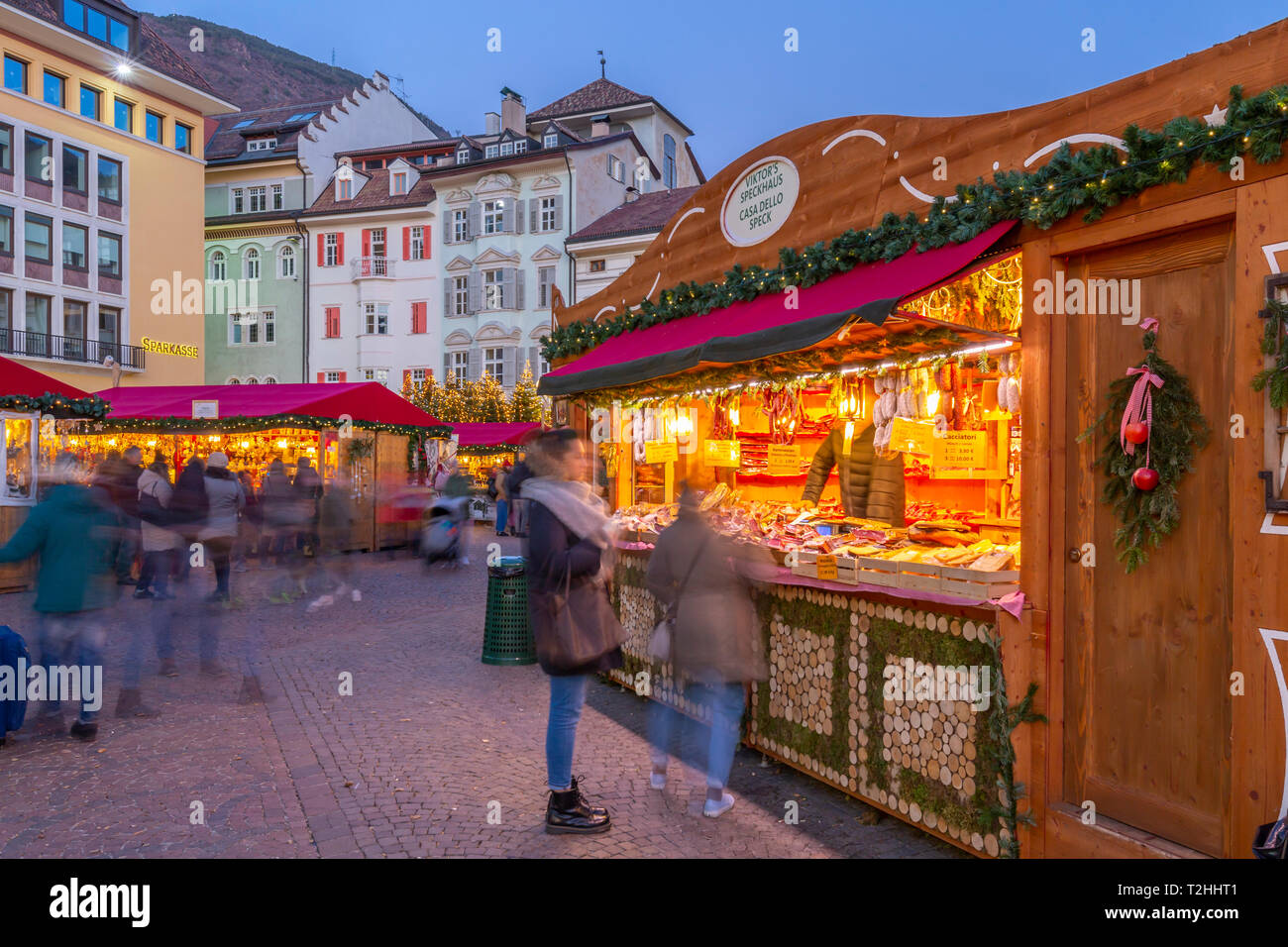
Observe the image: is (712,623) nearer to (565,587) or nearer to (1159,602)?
(565,587)

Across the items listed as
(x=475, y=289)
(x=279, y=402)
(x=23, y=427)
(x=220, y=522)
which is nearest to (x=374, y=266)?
(x=475, y=289)

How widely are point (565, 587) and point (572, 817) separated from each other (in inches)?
47.3

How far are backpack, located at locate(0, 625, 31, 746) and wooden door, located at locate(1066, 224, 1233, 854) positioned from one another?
647 centimetres

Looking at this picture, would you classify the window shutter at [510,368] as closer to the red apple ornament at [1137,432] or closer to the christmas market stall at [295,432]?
the christmas market stall at [295,432]

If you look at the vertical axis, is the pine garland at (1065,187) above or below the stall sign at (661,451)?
above

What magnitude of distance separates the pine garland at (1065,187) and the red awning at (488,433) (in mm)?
24009

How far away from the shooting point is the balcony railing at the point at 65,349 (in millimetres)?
31844

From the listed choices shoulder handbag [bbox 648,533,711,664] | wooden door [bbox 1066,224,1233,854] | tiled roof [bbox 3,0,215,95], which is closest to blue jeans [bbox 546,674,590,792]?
shoulder handbag [bbox 648,533,711,664]

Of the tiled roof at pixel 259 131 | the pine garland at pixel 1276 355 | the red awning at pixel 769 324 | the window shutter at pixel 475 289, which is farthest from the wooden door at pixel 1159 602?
the tiled roof at pixel 259 131

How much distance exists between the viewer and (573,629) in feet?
15.0

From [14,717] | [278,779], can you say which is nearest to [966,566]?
[278,779]

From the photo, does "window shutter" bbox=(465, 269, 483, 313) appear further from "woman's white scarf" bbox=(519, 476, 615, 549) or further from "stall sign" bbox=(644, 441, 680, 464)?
"woman's white scarf" bbox=(519, 476, 615, 549)
